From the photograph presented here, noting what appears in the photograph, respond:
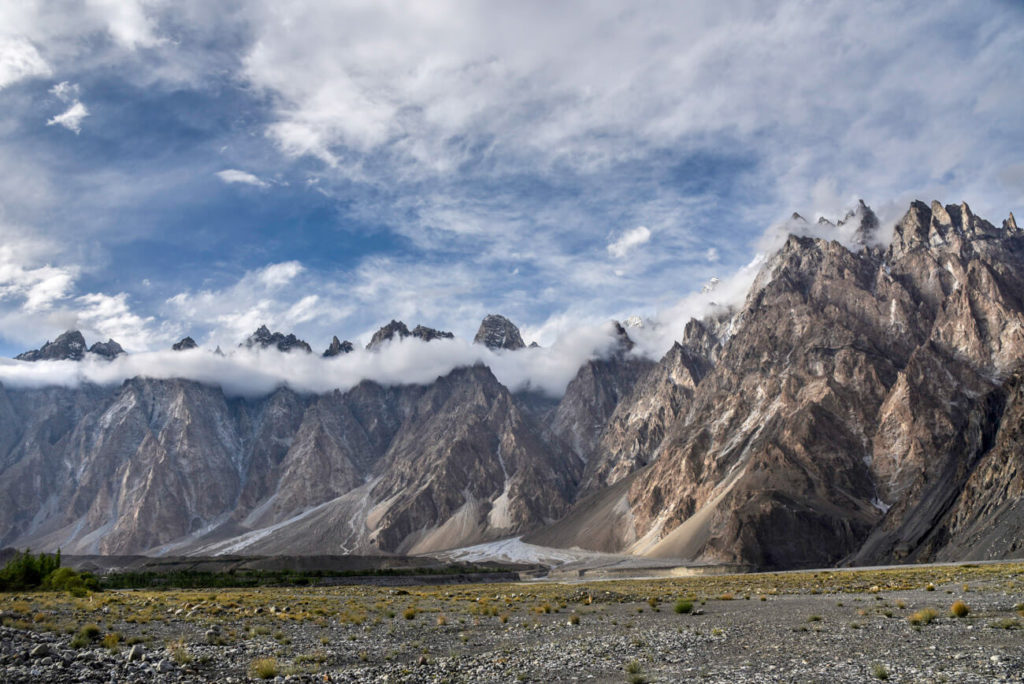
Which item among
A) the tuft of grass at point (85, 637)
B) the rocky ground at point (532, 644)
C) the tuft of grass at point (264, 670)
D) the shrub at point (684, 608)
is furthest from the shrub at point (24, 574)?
the tuft of grass at point (264, 670)

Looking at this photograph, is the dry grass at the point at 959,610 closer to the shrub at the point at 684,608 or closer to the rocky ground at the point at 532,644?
the rocky ground at the point at 532,644

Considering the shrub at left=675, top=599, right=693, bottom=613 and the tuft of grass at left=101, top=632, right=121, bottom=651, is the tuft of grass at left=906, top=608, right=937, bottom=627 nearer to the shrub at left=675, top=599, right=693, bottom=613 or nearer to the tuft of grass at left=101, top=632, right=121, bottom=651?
the shrub at left=675, top=599, right=693, bottom=613

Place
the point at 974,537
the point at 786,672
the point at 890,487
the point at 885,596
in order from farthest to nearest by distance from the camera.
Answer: the point at 890,487 → the point at 974,537 → the point at 885,596 → the point at 786,672

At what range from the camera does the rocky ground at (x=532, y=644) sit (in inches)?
755

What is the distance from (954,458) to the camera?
162125 mm

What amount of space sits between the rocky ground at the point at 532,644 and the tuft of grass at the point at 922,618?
187 mm

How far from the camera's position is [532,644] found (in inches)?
1070

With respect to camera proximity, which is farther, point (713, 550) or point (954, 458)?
point (713, 550)

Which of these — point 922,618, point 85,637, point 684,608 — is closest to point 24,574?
point 85,637

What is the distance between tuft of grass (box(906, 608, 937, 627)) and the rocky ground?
19 cm

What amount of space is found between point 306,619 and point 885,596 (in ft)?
104

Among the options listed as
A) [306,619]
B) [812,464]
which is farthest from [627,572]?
[306,619]

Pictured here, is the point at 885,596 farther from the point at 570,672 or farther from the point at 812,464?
the point at 812,464

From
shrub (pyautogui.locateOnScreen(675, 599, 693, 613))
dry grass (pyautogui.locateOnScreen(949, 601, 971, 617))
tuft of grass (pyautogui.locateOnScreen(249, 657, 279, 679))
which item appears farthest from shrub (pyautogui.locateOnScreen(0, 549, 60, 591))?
dry grass (pyautogui.locateOnScreen(949, 601, 971, 617))
